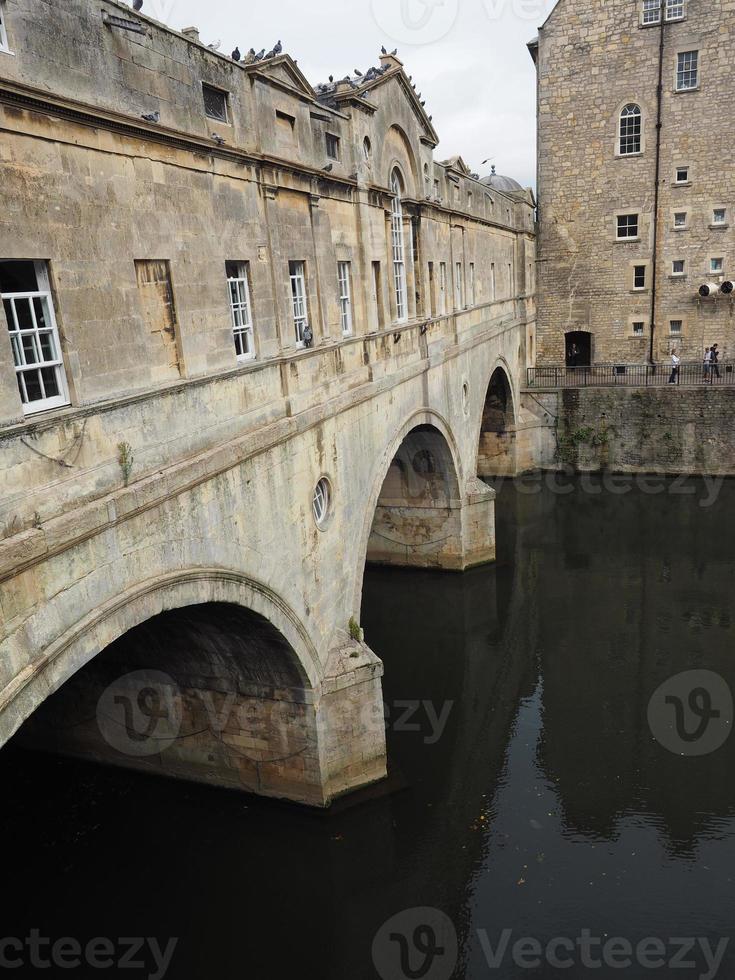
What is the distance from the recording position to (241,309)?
8969 mm

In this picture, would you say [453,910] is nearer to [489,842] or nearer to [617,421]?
[489,842]

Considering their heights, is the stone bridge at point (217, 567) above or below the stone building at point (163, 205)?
below

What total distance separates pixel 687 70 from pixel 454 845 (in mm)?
28448

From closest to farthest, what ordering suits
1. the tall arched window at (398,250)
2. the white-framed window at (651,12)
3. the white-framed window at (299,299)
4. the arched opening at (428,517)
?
1. the white-framed window at (299,299)
2. the tall arched window at (398,250)
3. the arched opening at (428,517)
4. the white-framed window at (651,12)

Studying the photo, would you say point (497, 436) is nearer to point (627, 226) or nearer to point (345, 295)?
→ point (627, 226)

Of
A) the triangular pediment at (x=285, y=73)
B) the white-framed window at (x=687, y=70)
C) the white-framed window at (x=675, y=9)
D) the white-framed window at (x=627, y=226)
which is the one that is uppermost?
the white-framed window at (x=675, y=9)

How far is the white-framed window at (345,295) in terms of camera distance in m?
12.0

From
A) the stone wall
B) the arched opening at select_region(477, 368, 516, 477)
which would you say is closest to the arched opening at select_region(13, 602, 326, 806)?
the arched opening at select_region(477, 368, 516, 477)

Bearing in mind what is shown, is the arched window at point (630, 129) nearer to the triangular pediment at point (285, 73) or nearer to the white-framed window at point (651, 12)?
the white-framed window at point (651, 12)

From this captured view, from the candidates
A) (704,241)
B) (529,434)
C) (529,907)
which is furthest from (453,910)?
(704,241)

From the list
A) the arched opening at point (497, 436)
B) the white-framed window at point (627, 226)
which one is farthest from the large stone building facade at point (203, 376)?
the white-framed window at point (627, 226)

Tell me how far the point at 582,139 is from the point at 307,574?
25781 mm

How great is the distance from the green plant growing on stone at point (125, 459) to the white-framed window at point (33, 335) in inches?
25.1

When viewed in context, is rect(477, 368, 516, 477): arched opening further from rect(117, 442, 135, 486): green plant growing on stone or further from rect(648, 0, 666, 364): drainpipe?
rect(117, 442, 135, 486): green plant growing on stone
